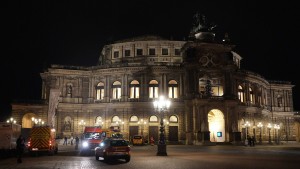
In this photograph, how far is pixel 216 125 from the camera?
6144 cm

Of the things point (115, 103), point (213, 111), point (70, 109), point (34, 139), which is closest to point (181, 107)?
point (213, 111)

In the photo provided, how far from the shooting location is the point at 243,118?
63.6 m

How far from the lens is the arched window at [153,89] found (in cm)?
6162

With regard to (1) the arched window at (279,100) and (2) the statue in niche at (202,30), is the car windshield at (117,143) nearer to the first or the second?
(2) the statue in niche at (202,30)

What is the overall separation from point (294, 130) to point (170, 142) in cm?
3879

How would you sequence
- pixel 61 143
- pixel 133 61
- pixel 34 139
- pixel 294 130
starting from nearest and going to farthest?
pixel 34 139 → pixel 61 143 → pixel 133 61 → pixel 294 130

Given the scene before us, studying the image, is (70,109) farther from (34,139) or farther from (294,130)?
(294,130)

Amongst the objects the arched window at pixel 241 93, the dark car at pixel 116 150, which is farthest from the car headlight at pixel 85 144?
the arched window at pixel 241 93

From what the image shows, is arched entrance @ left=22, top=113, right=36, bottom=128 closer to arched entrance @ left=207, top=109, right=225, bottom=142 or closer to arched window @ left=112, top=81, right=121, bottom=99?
arched window @ left=112, top=81, right=121, bottom=99

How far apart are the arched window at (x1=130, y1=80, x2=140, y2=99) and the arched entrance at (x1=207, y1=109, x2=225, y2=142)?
14402 mm

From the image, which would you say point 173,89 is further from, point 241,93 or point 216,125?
point 241,93

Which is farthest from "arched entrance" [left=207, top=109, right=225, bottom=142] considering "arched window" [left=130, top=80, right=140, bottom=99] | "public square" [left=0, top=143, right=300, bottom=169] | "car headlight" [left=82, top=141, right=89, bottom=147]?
"car headlight" [left=82, top=141, right=89, bottom=147]

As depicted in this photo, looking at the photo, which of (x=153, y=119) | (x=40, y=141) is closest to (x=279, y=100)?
(x=153, y=119)

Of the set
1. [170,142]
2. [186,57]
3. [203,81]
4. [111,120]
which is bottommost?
[170,142]
